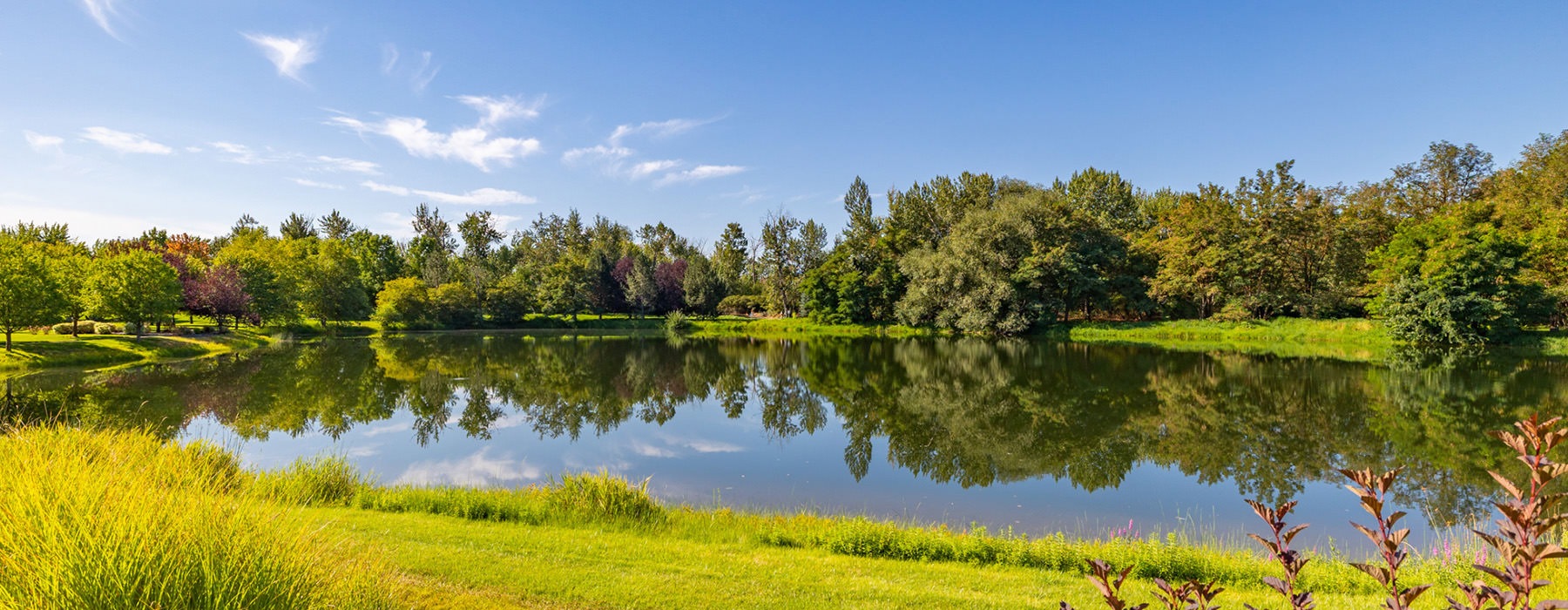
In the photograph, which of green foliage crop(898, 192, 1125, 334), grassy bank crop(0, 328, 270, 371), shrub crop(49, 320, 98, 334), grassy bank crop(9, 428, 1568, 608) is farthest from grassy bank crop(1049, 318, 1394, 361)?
shrub crop(49, 320, 98, 334)

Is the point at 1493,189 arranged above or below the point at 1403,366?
above

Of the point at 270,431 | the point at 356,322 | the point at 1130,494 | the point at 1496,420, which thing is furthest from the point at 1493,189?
the point at 356,322

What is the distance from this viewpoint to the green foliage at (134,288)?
31.2 m

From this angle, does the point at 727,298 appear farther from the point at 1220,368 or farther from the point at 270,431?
Answer: the point at 270,431

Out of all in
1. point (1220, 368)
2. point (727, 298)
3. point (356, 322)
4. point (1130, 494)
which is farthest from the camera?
point (727, 298)

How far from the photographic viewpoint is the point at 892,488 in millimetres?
11836

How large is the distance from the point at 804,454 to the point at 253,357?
102 ft

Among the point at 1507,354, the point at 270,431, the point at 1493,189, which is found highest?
Result: the point at 1493,189

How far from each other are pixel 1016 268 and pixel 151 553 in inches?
1927

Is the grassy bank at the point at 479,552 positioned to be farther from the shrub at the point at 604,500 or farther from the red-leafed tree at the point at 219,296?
the red-leafed tree at the point at 219,296

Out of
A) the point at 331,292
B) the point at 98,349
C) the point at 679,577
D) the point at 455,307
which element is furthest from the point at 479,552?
the point at 331,292

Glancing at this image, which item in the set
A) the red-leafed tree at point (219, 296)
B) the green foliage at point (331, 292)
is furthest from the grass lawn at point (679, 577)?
the green foliage at point (331, 292)

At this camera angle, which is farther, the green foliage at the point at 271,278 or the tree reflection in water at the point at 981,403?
the green foliage at the point at 271,278

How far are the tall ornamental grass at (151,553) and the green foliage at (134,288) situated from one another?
37.3 meters
